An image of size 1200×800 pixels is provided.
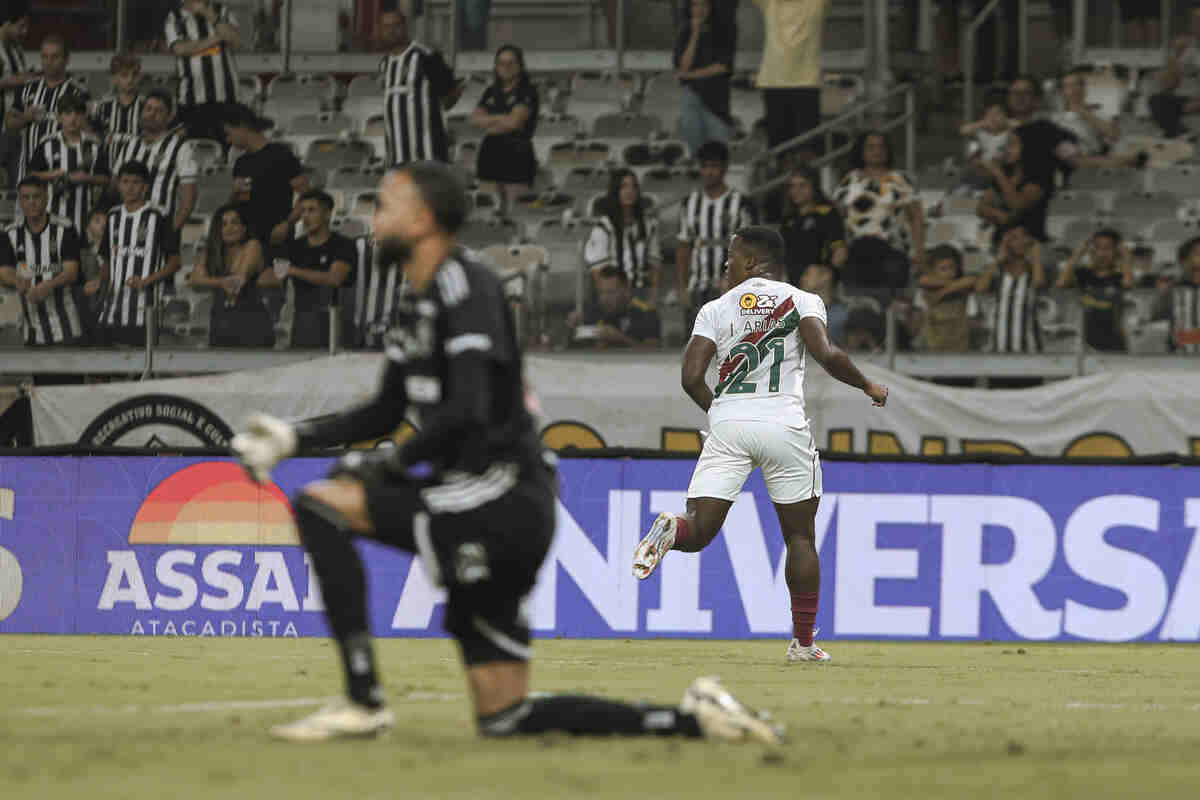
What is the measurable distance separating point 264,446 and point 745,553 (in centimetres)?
771

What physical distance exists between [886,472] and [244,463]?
26.1ft

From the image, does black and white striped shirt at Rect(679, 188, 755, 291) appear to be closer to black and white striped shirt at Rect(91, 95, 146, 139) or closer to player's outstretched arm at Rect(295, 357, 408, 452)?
black and white striped shirt at Rect(91, 95, 146, 139)

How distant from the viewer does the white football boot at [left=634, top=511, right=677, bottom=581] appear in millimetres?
10320

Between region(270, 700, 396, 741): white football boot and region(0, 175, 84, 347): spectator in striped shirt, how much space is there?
10.4 meters

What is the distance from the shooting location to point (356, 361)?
14.8 meters

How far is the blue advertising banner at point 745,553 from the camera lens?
42.0ft

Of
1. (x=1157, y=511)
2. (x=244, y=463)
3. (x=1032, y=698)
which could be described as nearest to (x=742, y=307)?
(x=1032, y=698)

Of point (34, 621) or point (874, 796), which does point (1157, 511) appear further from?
point (874, 796)

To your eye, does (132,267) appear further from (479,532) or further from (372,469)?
(479,532)

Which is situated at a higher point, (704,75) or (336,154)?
(704,75)

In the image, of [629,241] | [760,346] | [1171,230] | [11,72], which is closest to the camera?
[760,346]

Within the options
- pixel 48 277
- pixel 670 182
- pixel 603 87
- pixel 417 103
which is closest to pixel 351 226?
pixel 417 103

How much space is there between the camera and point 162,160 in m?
17.0

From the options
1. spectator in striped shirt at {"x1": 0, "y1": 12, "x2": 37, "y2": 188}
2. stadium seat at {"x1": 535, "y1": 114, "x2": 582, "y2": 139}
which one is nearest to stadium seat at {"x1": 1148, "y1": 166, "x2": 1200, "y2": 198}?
stadium seat at {"x1": 535, "y1": 114, "x2": 582, "y2": 139}
